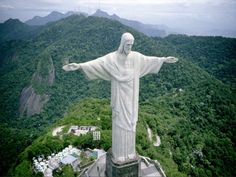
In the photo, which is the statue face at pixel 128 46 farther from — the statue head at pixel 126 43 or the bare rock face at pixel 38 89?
the bare rock face at pixel 38 89

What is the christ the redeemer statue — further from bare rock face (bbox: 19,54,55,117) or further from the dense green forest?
bare rock face (bbox: 19,54,55,117)

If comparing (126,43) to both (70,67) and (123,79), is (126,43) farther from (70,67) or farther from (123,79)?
(70,67)

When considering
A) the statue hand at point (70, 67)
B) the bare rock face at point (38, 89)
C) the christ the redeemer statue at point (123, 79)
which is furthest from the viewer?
the bare rock face at point (38, 89)

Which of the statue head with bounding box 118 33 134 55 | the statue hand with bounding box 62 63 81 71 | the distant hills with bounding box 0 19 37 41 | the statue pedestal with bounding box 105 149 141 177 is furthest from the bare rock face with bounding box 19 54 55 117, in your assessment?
the distant hills with bounding box 0 19 37 41

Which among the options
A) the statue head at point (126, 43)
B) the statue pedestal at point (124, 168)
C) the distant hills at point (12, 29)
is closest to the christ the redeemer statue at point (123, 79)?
the statue head at point (126, 43)

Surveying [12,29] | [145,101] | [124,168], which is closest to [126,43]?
[124,168]

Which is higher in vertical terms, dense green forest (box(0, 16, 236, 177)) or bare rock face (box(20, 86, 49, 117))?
dense green forest (box(0, 16, 236, 177))
